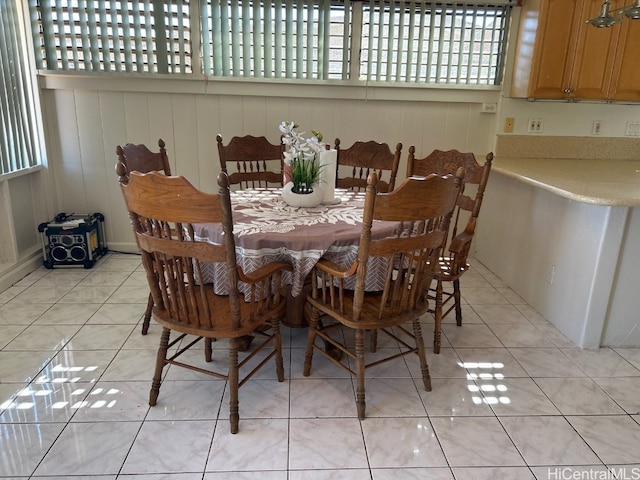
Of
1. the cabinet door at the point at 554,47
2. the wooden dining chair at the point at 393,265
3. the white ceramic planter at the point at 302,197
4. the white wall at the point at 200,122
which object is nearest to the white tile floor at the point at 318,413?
the wooden dining chair at the point at 393,265

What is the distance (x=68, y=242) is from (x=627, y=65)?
431 cm

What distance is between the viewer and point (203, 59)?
3551 millimetres

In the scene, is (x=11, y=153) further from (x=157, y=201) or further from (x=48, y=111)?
(x=157, y=201)

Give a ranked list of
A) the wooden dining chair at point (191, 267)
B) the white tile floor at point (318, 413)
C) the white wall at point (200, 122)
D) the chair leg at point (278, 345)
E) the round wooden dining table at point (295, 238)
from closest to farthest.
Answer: the wooden dining chair at point (191, 267), the white tile floor at point (318, 413), the round wooden dining table at point (295, 238), the chair leg at point (278, 345), the white wall at point (200, 122)

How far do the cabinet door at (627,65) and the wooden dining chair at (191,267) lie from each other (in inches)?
117

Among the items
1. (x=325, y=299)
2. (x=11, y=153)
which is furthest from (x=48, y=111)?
(x=325, y=299)

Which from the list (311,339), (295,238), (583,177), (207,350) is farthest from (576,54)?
Answer: (207,350)

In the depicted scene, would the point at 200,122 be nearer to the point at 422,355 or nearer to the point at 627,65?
the point at 422,355

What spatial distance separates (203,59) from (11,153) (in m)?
1.53

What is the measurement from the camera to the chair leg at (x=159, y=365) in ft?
6.40

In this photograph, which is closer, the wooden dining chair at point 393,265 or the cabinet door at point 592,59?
the wooden dining chair at point 393,265

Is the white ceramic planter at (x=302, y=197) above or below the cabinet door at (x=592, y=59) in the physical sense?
below

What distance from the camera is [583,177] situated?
2.85m

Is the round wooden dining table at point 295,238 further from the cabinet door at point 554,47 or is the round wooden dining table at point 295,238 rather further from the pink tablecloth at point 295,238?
the cabinet door at point 554,47
